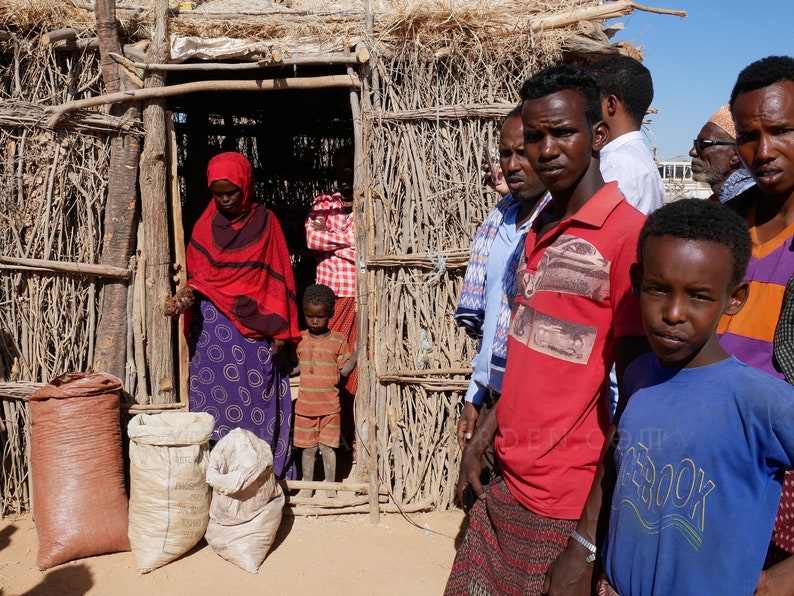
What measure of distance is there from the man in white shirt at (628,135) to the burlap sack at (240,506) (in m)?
2.61

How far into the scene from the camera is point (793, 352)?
4.93 feet

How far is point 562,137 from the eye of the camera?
1.82 m

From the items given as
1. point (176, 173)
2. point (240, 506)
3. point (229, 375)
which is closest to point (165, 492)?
point (240, 506)

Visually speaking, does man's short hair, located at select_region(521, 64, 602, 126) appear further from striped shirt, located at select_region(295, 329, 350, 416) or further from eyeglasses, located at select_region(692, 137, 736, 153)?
striped shirt, located at select_region(295, 329, 350, 416)

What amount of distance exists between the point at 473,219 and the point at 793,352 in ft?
9.39

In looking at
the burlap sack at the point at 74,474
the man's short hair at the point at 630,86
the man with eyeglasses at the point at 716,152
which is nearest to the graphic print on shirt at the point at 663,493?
the man's short hair at the point at 630,86

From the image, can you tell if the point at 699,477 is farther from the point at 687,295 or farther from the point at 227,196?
the point at 227,196

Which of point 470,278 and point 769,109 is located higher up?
point 769,109

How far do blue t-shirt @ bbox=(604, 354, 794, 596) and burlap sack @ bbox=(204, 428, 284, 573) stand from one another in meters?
2.69

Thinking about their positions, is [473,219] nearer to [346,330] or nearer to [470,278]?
[346,330]

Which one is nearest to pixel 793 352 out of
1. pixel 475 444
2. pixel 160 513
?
pixel 475 444

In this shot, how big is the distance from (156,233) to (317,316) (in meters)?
1.17

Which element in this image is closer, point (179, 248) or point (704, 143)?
point (704, 143)

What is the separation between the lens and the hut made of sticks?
13.4 ft
